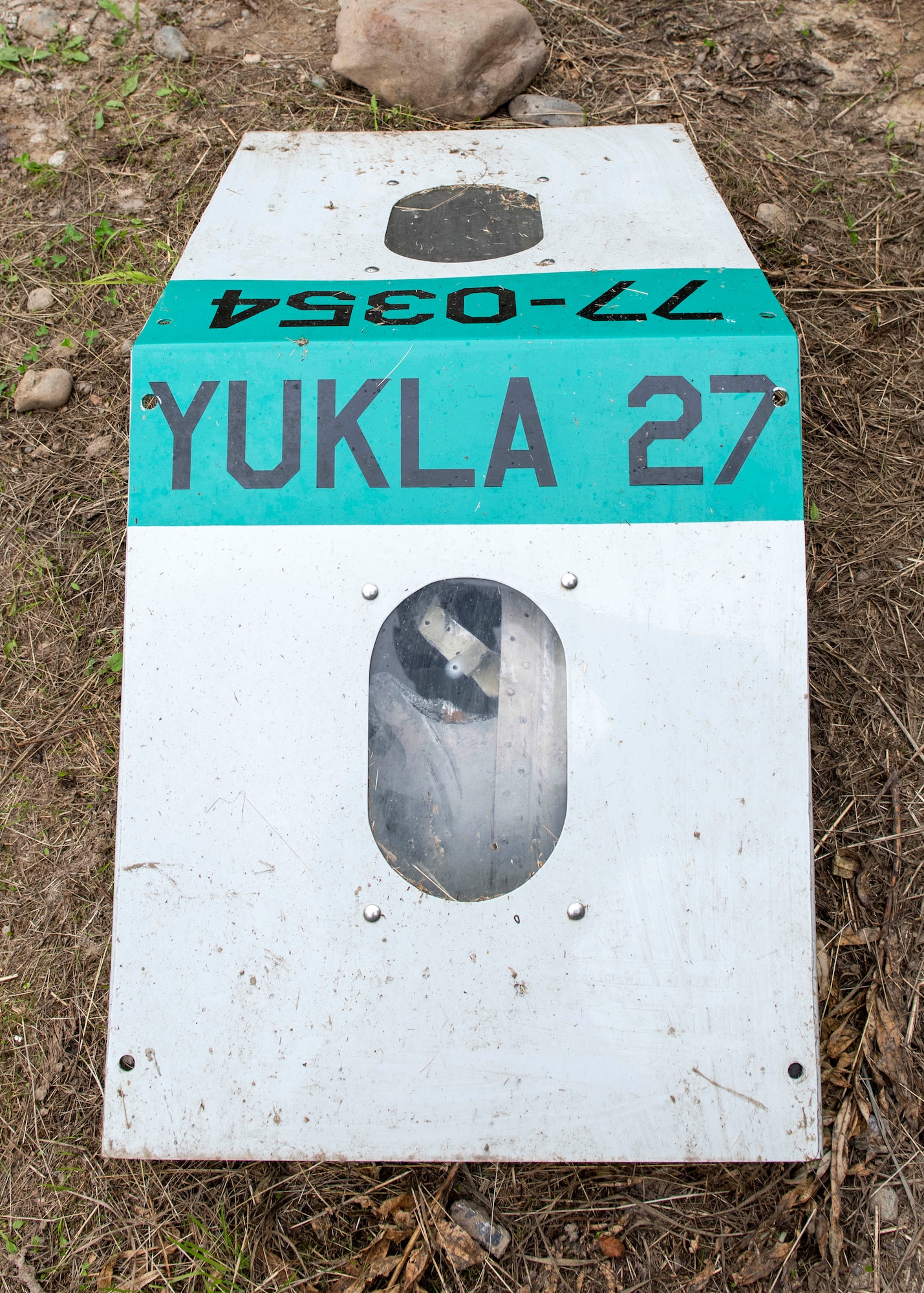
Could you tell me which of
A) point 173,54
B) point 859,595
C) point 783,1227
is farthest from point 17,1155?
point 173,54

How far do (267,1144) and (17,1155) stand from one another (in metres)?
0.54

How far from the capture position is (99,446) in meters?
1.67

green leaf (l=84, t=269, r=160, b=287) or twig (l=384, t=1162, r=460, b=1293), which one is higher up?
green leaf (l=84, t=269, r=160, b=287)

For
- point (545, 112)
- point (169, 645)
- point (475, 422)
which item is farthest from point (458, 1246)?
point (545, 112)

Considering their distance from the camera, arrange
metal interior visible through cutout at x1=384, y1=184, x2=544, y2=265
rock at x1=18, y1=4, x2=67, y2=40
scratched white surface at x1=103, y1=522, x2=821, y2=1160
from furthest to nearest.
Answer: rock at x1=18, y1=4, x2=67, y2=40 < metal interior visible through cutout at x1=384, y1=184, x2=544, y2=265 < scratched white surface at x1=103, y1=522, x2=821, y2=1160

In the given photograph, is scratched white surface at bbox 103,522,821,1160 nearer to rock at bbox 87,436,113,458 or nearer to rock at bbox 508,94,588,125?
rock at bbox 87,436,113,458

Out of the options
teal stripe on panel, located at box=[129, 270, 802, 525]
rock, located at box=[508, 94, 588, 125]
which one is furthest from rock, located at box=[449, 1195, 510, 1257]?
rock, located at box=[508, 94, 588, 125]

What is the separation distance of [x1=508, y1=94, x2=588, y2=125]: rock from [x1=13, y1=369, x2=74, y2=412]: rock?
1.12 m

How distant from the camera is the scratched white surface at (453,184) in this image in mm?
1310

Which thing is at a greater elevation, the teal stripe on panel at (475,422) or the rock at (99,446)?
the teal stripe on panel at (475,422)

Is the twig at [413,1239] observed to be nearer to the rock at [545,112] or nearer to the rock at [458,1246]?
the rock at [458,1246]

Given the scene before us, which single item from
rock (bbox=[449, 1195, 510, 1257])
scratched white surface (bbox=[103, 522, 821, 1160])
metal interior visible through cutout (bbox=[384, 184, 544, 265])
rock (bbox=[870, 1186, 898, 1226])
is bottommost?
rock (bbox=[449, 1195, 510, 1257])

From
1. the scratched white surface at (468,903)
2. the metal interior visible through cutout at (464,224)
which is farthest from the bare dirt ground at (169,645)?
the metal interior visible through cutout at (464,224)

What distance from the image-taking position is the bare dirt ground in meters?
1.27
